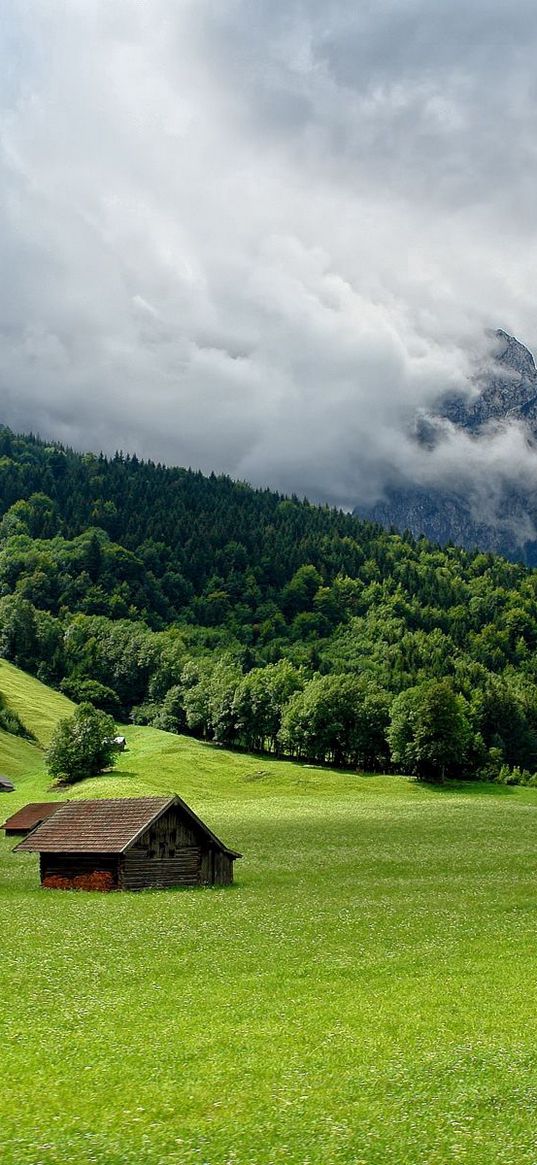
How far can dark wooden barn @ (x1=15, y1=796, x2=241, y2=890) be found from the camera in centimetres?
5412

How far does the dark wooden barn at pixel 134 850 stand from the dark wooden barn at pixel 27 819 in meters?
24.7

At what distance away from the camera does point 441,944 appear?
118 ft

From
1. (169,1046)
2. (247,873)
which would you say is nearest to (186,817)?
(247,873)

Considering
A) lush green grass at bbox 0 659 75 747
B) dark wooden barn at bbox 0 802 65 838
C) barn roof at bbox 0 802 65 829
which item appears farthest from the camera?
lush green grass at bbox 0 659 75 747

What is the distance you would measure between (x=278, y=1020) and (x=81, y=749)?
9998 cm

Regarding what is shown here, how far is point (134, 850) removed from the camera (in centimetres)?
5441

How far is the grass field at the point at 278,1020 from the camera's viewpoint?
17219 millimetres

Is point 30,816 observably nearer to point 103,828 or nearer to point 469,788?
point 103,828

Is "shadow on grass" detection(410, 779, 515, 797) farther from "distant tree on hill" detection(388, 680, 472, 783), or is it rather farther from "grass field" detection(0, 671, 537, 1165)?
"grass field" detection(0, 671, 537, 1165)

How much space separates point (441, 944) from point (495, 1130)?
1893cm

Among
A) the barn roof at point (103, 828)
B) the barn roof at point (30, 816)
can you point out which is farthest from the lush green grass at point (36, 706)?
the barn roof at point (103, 828)

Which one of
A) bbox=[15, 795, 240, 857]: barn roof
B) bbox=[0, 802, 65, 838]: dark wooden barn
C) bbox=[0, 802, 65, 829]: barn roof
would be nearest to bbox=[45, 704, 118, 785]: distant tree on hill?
bbox=[0, 802, 65, 829]: barn roof

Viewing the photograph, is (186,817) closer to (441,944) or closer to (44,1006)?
(441,944)

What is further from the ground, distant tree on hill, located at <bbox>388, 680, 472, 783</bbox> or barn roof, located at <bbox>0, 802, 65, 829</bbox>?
distant tree on hill, located at <bbox>388, 680, 472, 783</bbox>
